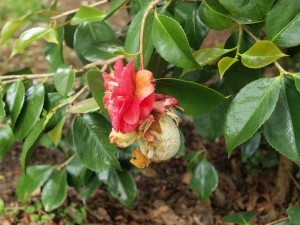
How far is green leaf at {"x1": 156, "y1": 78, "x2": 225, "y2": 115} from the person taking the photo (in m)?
1.00

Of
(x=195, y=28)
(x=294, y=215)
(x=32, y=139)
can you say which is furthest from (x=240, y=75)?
(x=32, y=139)

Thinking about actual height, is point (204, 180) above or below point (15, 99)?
below

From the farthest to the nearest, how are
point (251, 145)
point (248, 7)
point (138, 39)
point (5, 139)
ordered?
point (251, 145) → point (5, 139) → point (138, 39) → point (248, 7)

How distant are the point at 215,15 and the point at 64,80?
1.56ft

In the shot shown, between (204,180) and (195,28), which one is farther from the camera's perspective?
(204,180)

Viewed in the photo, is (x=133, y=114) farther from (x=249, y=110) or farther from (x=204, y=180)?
(x=204, y=180)

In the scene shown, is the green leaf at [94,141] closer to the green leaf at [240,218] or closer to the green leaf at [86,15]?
the green leaf at [86,15]

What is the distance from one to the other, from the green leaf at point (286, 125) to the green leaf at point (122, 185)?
0.72m

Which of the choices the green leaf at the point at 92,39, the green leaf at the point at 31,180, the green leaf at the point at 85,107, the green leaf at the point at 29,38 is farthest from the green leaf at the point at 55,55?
the green leaf at the point at 85,107

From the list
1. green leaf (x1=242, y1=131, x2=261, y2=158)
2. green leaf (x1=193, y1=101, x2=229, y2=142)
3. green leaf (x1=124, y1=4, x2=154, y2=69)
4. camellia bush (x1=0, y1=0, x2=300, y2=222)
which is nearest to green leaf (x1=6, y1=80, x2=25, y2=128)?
camellia bush (x1=0, y1=0, x2=300, y2=222)

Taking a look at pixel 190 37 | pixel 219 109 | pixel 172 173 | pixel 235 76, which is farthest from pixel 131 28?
pixel 172 173

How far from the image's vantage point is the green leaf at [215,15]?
3.45ft

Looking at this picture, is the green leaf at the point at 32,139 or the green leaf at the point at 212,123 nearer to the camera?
the green leaf at the point at 32,139

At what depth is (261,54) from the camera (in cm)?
98
